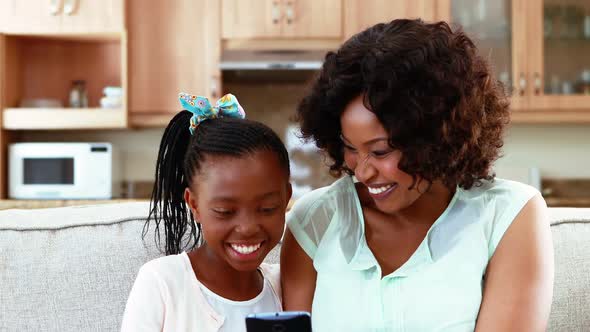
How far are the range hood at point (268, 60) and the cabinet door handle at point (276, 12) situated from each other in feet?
0.57

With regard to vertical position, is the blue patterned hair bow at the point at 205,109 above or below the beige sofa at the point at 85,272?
above

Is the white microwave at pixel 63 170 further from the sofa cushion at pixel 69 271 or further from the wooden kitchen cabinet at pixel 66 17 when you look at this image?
the sofa cushion at pixel 69 271

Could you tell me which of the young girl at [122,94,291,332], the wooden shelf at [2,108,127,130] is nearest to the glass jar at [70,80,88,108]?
the wooden shelf at [2,108,127,130]

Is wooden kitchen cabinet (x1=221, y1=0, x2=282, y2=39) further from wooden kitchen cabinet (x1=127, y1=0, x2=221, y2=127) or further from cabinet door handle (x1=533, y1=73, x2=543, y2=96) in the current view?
cabinet door handle (x1=533, y1=73, x2=543, y2=96)

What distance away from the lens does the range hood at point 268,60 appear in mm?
3906

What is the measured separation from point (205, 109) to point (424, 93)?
0.40 meters

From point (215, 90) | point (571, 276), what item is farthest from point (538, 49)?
point (571, 276)

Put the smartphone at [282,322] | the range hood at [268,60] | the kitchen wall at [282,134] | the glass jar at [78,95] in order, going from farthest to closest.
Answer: the kitchen wall at [282,134], the glass jar at [78,95], the range hood at [268,60], the smartphone at [282,322]

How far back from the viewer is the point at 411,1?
405cm

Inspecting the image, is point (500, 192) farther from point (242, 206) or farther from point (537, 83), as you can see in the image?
point (537, 83)

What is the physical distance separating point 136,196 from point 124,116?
21.1 inches

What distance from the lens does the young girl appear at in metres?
1.25

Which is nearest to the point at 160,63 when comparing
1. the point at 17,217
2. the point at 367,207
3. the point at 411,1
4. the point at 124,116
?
the point at 124,116

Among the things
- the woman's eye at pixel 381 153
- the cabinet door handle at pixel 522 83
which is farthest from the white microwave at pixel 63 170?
the woman's eye at pixel 381 153
